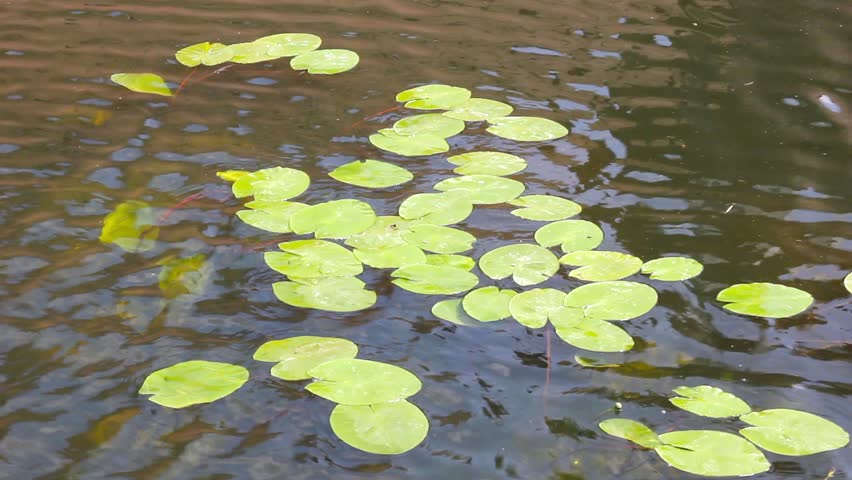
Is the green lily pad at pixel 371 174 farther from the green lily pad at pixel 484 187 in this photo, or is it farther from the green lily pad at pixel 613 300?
the green lily pad at pixel 613 300

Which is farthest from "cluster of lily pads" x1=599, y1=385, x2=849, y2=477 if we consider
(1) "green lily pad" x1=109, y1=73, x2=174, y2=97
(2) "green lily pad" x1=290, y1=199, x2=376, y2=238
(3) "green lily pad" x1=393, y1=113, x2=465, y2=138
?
(1) "green lily pad" x1=109, y1=73, x2=174, y2=97

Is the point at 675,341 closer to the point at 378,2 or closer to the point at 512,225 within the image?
the point at 512,225

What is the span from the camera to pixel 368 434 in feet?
5.62

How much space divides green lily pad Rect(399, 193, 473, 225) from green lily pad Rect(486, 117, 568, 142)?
1.37ft

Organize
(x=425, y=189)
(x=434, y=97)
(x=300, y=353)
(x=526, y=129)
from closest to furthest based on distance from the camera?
(x=300, y=353) < (x=425, y=189) < (x=526, y=129) < (x=434, y=97)

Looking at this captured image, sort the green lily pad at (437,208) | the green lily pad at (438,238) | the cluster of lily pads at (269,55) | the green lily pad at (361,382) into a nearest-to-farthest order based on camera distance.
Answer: the green lily pad at (361,382) → the green lily pad at (438,238) → the green lily pad at (437,208) → the cluster of lily pads at (269,55)

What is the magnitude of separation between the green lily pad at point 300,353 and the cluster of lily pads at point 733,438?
1.91 ft

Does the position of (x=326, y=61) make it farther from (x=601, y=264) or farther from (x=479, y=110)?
(x=601, y=264)

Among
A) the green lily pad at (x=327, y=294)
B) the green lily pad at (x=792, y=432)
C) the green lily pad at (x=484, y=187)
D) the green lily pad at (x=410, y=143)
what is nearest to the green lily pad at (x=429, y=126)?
the green lily pad at (x=410, y=143)

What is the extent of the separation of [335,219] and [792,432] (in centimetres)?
120

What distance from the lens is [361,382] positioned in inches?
71.7

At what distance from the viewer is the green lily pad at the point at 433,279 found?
212 cm

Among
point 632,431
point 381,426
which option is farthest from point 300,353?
point 632,431

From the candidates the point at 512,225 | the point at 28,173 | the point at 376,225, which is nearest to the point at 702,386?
the point at 512,225
